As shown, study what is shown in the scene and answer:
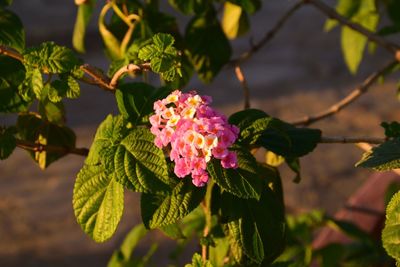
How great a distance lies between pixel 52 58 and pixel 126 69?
10cm

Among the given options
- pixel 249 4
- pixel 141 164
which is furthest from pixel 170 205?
pixel 249 4

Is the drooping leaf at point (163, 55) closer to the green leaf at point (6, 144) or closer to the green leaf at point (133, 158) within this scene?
the green leaf at point (133, 158)

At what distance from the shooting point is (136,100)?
974mm

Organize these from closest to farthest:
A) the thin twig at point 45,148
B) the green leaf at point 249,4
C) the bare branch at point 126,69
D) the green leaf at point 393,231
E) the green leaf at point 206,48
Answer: the green leaf at point 393,231
the bare branch at point 126,69
the thin twig at point 45,148
the green leaf at point 249,4
the green leaf at point 206,48

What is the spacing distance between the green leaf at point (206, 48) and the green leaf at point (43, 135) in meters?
0.33

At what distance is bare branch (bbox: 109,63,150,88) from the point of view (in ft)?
2.92

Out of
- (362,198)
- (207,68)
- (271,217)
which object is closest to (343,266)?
(362,198)

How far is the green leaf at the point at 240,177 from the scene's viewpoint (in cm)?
85

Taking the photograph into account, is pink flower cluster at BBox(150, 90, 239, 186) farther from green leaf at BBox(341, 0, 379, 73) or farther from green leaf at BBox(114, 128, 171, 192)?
green leaf at BBox(341, 0, 379, 73)

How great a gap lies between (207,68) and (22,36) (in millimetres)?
412

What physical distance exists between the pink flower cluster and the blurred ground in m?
2.01

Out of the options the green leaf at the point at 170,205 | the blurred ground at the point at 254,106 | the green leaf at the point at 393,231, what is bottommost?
the blurred ground at the point at 254,106

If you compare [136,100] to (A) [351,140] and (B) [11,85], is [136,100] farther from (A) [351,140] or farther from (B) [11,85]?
(A) [351,140]

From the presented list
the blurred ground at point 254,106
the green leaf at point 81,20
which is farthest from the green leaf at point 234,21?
the blurred ground at point 254,106
